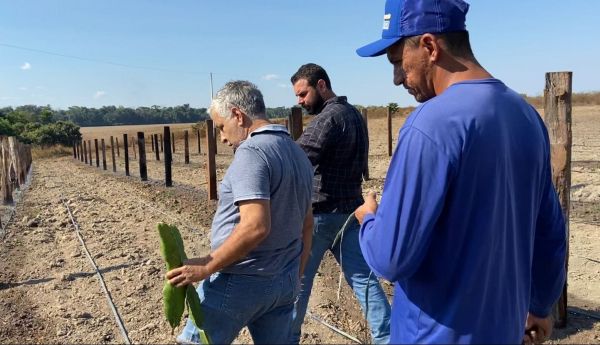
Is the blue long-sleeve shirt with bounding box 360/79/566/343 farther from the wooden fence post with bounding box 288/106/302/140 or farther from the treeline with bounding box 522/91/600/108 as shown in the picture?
the treeline with bounding box 522/91/600/108

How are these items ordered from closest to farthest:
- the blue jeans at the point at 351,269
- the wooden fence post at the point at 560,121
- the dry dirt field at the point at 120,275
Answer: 1. the blue jeans at the point at 351,269
2. the wooden fence post at the point at 560,121
3. the dry dirt field at the point at 120,275

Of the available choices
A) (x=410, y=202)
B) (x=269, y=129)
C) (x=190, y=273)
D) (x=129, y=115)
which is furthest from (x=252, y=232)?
(x=129, y=115)

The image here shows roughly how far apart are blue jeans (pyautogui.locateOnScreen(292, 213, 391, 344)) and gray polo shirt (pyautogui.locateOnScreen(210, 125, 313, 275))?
83cm

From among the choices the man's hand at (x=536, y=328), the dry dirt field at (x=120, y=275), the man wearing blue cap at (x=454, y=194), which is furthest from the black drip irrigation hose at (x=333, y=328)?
the man wearing blue cap at (x=454, y=194)

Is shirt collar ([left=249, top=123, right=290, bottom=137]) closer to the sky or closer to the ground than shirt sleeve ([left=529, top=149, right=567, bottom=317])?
closer to the sky

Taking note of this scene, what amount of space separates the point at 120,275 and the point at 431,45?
520 centimetres

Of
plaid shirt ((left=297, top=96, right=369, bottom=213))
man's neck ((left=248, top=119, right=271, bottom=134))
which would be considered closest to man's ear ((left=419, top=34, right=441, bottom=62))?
man's neck ((left=248, top=119, right=271, bottom=134))

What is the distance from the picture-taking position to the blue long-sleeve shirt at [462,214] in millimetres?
1271

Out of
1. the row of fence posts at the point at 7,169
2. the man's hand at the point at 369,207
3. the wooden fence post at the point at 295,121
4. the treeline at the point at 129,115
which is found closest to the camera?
the man's hand at the point at 369,207

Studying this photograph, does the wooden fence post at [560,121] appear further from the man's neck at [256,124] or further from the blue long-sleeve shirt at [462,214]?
the blue long-sleeve shirt at [462,214]

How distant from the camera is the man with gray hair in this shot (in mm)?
2031

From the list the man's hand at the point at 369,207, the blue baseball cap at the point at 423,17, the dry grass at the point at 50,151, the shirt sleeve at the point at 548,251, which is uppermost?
the blue baseball cap at the point at 423,17

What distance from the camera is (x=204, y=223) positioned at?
341 inches

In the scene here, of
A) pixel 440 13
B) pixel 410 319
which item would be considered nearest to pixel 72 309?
pixel 410 319
